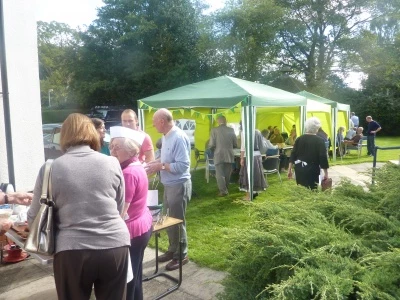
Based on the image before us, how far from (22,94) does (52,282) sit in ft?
8.23

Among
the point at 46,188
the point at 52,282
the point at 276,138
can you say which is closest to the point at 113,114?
the point at 276,138

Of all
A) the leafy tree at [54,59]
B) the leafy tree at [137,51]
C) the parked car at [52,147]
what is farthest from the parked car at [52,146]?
the leafy tree at [54,59]

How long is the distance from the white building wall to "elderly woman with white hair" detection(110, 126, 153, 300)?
9.01 feet

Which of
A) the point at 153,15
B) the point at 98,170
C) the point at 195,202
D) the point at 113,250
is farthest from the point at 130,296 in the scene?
the point at 153,15

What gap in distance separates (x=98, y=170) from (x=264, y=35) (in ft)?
79.1

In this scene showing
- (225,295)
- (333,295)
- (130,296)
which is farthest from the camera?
(130,296)

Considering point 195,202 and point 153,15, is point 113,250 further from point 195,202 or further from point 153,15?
point 153,15

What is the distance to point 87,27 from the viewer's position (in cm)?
2889

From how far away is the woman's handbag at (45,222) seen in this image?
1931 mm

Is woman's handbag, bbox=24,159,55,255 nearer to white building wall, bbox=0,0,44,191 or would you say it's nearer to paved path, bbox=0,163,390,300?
paved path, bbox=0,163,390,300

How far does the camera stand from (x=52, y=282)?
3.67 meters

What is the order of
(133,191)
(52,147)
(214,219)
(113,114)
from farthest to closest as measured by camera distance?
(113,114)
(52,147)
(214,219)
(133,191)

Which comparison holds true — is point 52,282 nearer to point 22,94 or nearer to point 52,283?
point 52,283

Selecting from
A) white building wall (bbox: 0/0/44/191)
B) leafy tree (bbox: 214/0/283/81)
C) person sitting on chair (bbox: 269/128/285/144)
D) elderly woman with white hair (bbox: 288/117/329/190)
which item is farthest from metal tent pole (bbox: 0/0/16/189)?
leafy tree (bbox: 214/0/283/81)
